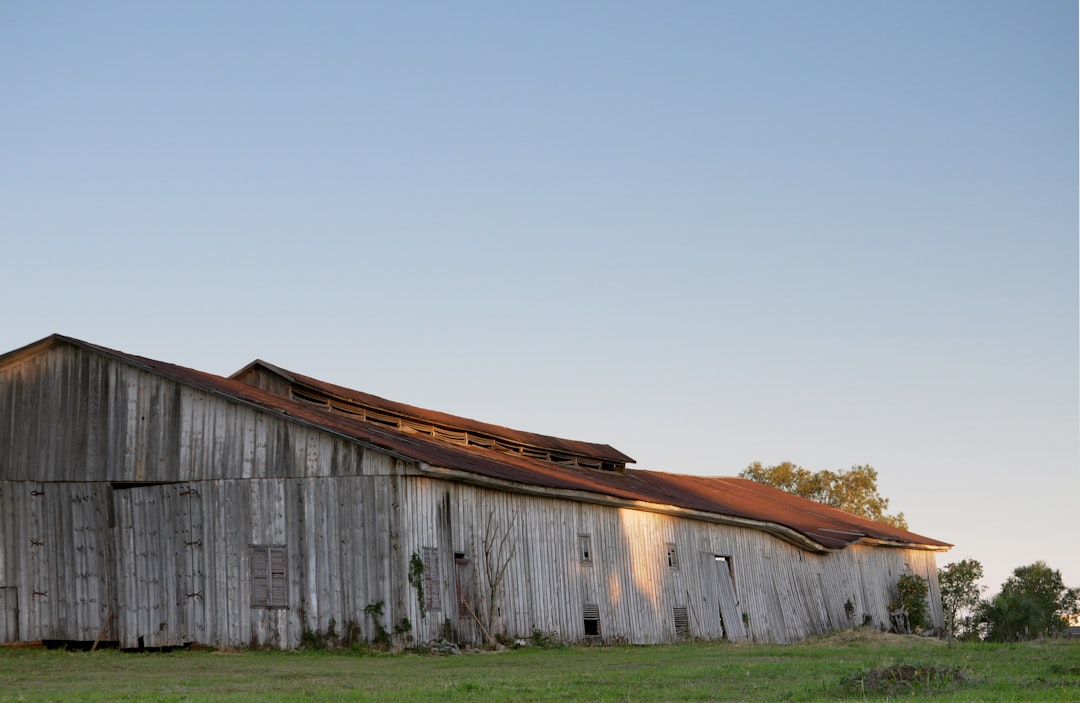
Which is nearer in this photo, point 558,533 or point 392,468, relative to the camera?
point 392,468

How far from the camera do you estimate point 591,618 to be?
30.4 m

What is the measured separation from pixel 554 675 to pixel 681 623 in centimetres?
1531

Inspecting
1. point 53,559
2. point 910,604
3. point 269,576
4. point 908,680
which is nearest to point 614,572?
point 269,576

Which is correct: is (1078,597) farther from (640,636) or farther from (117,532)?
(117,532)

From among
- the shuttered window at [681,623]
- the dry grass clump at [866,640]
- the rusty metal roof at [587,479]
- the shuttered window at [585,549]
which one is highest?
the rusty metal roof at [587,479]

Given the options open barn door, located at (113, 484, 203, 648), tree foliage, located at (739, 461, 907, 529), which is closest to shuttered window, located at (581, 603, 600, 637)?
open barn door, located at (113, 484, 203, 648)

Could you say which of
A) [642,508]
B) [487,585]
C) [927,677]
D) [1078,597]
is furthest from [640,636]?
[1078,597]

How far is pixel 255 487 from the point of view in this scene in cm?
2642

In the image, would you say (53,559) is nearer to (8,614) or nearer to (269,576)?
(8,614)

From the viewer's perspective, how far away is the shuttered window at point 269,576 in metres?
26.0

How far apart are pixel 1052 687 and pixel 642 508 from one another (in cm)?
1818

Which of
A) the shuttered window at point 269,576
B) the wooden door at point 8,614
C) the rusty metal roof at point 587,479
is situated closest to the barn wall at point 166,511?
the wooden door at point 8,614

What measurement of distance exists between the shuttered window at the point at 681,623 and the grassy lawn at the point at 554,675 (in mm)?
6527

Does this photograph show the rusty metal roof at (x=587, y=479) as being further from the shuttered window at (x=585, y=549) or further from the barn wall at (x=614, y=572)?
the shuttered window at (x=585, y=549)
